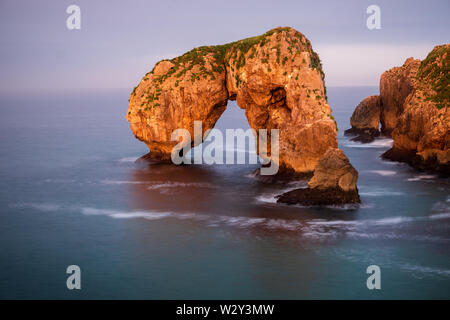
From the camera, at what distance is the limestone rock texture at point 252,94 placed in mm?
37125

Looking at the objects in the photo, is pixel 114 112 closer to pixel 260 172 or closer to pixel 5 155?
pixel 5 155

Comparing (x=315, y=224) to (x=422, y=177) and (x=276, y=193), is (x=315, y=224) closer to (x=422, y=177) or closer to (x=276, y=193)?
(x=276, y=193)

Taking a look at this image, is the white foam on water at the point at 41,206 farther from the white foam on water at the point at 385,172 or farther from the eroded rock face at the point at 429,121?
the eroded rock face at the point at 429,121

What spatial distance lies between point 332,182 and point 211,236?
8.10m

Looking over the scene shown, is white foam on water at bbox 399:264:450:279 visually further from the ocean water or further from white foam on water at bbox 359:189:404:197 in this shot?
white foam on water at bbox 359:189:404:197

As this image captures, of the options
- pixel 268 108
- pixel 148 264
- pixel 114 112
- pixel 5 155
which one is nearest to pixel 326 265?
pixel 148 264

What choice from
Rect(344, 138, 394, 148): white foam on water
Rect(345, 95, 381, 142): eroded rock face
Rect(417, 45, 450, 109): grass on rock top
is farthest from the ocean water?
Rect(345, 95, 381, 142): eroded rock face

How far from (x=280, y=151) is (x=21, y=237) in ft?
59.5

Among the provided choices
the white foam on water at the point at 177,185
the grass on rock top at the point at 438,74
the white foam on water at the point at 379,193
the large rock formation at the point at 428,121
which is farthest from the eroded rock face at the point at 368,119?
the white foam on water at the point at 177,185

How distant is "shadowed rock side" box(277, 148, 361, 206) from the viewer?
105 ft
